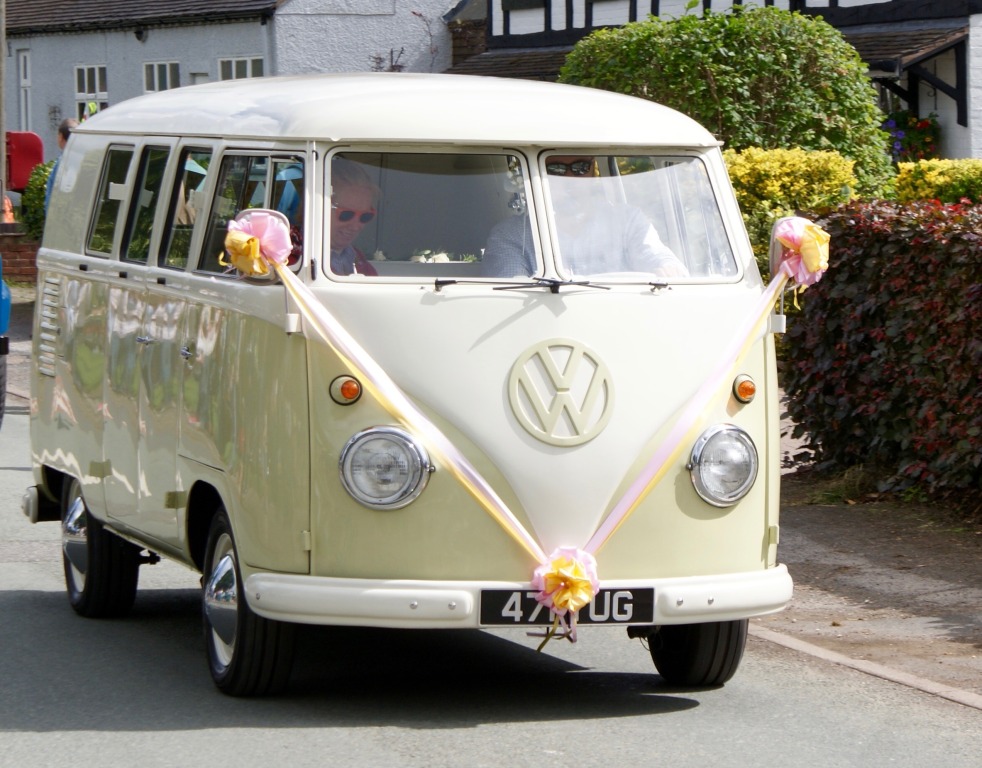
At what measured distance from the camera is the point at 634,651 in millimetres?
8062

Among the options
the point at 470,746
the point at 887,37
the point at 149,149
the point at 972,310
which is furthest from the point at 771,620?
the point at 887,37

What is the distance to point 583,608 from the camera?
21.0 ft

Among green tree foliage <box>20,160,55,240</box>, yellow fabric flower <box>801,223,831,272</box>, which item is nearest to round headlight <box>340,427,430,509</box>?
yellow fabric flower <box>801,223,831,272</box>

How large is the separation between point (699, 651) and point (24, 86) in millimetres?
36780

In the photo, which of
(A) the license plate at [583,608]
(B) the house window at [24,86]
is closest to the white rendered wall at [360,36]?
(B) the house window at [24,86]

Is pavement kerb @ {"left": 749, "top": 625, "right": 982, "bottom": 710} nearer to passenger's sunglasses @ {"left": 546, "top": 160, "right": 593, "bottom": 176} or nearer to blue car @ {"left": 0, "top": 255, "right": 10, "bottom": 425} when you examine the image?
passenger's sunglasses @ {"left": 546, "top": 160, "right": 593, "bottom": 176}

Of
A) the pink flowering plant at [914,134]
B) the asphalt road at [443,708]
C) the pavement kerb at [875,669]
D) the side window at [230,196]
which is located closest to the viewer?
the asphalt road at [443,708]

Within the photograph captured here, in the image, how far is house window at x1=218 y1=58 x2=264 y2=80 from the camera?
3650cm

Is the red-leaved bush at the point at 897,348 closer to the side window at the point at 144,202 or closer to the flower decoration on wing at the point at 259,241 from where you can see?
the side window at the point at 144,202

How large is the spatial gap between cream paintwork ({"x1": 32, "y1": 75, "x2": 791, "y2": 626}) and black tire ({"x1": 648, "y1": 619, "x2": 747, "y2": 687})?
396mm

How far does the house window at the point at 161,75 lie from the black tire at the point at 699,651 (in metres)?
32.0

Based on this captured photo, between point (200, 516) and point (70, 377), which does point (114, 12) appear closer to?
point (70, 377)

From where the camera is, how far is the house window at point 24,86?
136 feet

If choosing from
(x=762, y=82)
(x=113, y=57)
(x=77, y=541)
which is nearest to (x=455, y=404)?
(x=77, y=541)
